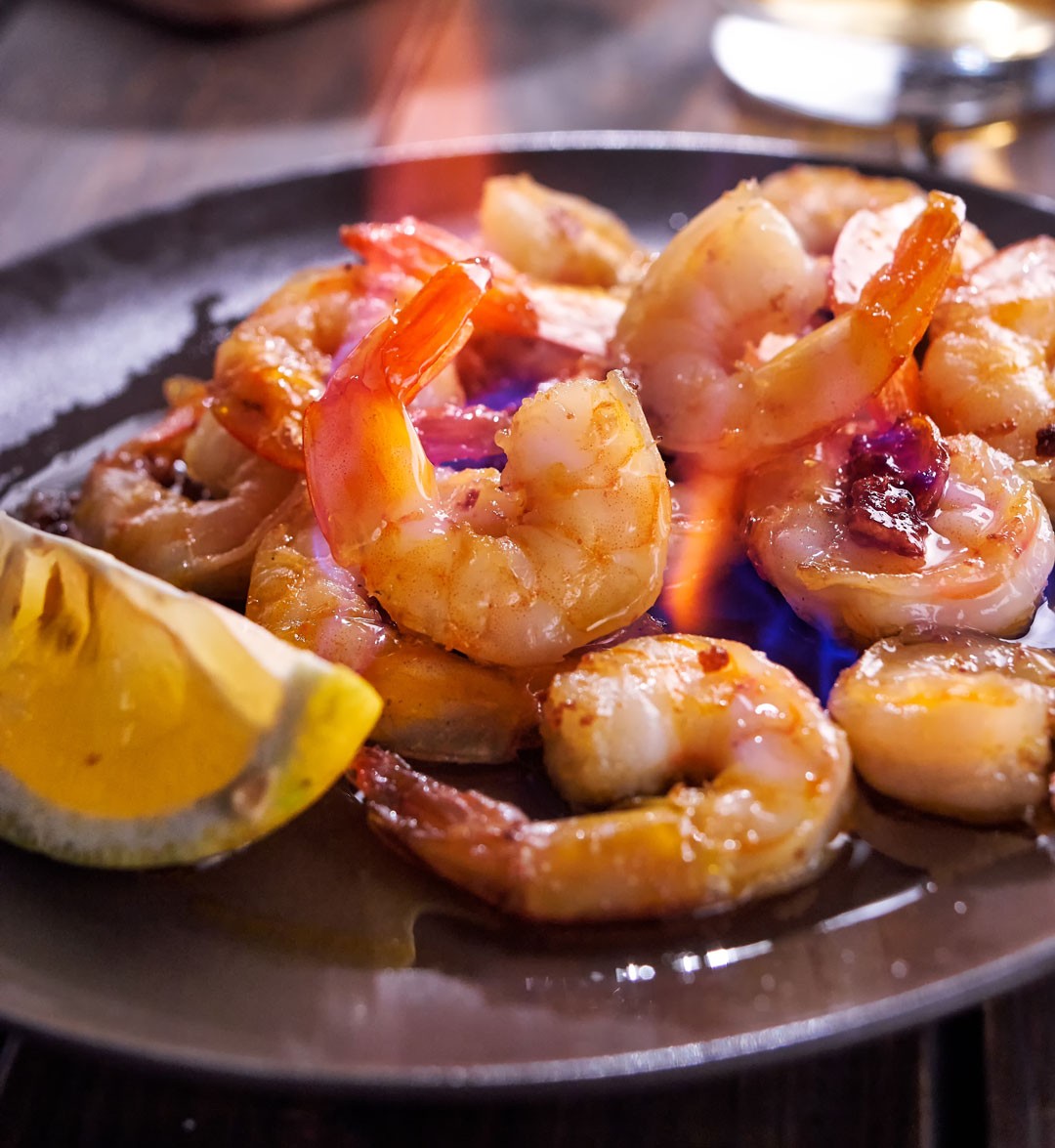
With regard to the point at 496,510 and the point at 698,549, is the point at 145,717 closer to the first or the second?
the point at 496,510

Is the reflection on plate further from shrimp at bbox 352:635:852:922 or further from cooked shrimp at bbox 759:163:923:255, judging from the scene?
cooked shrimp at bbox 759:163:923:255

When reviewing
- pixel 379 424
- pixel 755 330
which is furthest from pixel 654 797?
pixel 755 330

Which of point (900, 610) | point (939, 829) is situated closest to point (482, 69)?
point (900, 610)

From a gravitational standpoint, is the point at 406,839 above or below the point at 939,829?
above

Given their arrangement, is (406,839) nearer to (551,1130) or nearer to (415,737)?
(415,737)

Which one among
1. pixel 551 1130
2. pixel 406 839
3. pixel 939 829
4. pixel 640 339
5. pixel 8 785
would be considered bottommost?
pixel 551 1130

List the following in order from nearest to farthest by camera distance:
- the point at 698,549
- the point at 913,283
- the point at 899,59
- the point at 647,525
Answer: the point at 647,525 → the point at 913,283 → the point at 698,549 → the point at 899,59
